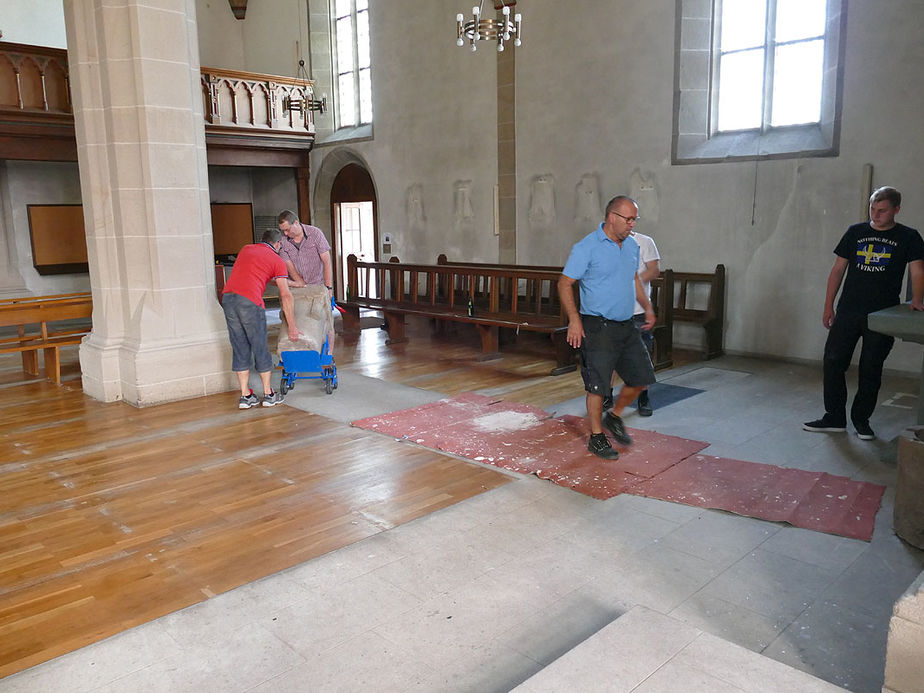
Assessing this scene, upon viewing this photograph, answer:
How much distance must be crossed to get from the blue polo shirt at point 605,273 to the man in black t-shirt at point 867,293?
60.4 inches

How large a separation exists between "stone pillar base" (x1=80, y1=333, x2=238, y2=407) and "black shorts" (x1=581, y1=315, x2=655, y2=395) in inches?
140

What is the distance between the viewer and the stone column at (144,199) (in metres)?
5.98

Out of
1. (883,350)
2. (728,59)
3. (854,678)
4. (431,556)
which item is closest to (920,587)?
(854,678)

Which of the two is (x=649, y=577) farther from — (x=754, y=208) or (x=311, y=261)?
(x=754, y=208)

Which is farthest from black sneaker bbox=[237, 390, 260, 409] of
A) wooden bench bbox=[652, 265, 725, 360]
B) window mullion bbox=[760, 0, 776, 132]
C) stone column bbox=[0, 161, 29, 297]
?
stone column bbox=[0, 161, 29, 297]

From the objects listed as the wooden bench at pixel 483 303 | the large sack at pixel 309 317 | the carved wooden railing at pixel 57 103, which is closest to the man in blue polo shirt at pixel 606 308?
the wooden bench at pixel 483 303

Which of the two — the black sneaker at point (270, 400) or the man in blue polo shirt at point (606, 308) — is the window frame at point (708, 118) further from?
the black sneaker at point (270, 400)

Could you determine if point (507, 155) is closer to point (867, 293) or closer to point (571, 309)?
point (867, 293)

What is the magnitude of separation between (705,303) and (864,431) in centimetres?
346

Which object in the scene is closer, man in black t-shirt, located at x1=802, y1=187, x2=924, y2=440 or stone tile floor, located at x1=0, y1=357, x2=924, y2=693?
stone tile floor, located at x1=0, y1=357, x2=924, y2=693

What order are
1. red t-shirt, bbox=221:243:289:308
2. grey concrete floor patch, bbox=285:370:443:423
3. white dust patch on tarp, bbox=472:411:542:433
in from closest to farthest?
white dust patch on tarp, bbox=472:411:542:433 → red t-shirt, bbox=221:243:289:308 → grey concrete floor patch, bbox=285:370:443:423

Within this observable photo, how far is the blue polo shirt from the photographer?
4301mm

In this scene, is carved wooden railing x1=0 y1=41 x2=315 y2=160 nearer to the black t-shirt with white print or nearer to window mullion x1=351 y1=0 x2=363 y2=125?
window mullion x1=351 y1=0 x2=363 y2=125

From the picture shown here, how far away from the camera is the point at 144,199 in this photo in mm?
6129
